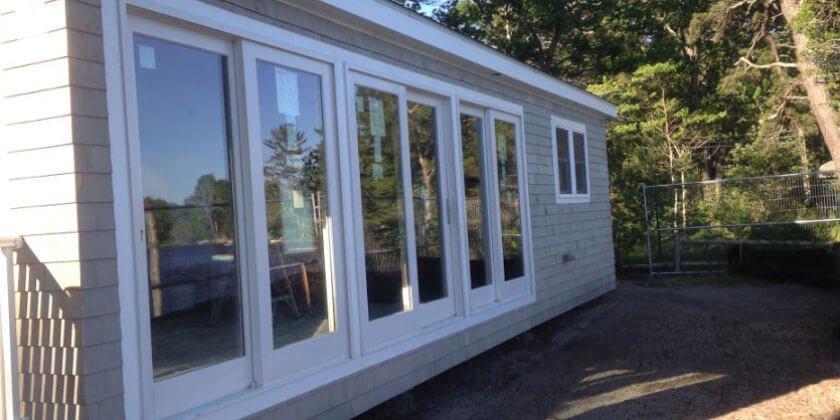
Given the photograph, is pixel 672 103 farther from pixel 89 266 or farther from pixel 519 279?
pixel 89 266

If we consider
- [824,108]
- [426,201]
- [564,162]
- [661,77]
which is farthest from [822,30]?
[661,77]

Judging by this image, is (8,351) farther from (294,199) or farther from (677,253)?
(677,253)

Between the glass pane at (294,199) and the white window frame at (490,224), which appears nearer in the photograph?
the glass pane at (294,199)

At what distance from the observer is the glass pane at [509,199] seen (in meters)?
7.11

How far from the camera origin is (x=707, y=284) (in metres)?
11.5

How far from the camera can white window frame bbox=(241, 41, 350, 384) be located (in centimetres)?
382

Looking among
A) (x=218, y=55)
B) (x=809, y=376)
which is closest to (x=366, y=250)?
(x=218, y=55)

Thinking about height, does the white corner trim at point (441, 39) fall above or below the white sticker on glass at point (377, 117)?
above

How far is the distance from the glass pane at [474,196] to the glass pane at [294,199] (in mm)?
2184

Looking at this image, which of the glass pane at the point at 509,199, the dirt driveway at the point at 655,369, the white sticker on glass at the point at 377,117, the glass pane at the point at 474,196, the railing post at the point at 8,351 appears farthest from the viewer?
the glass pane at the point at 509,199

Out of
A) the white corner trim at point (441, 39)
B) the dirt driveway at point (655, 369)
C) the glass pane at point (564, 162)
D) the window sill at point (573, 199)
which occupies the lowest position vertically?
the dirt driveway at point (655, 369)

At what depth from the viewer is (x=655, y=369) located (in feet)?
19.5

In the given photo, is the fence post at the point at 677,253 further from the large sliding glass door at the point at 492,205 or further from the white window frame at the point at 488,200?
the white window frame at the point at 488,200

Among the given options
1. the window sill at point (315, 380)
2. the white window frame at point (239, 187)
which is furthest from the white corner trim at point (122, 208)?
the window sill at point (315, 380)
